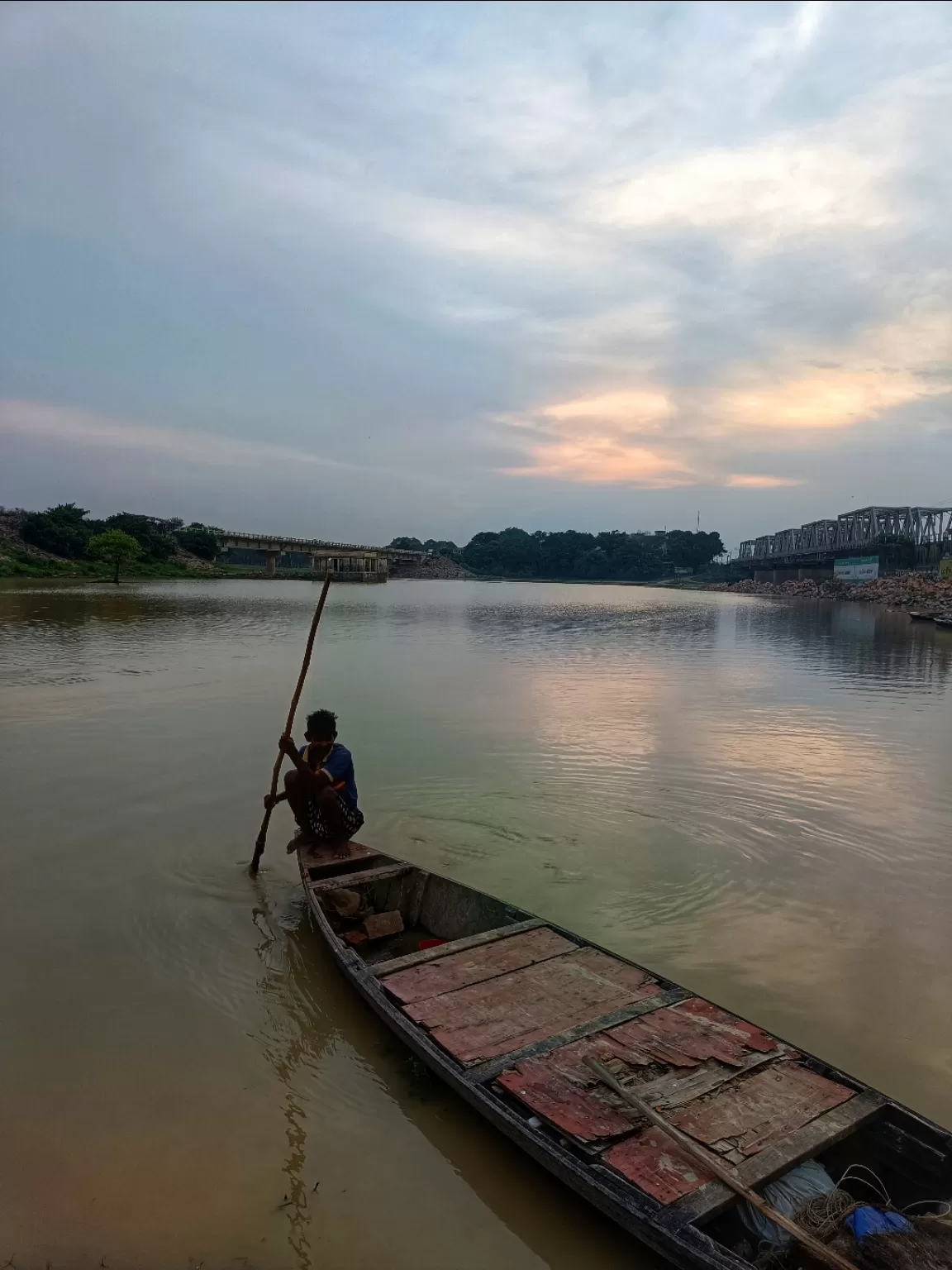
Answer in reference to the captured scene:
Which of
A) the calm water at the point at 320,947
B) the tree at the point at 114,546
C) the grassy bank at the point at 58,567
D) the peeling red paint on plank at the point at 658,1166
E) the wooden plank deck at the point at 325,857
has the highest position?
the tree at the point at 114,546

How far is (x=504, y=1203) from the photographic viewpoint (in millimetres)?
4055

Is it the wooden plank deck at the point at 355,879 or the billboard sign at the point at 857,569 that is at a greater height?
the billboard sign at the point at 857,569

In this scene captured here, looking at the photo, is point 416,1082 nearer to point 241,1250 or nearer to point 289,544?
point 241,1250

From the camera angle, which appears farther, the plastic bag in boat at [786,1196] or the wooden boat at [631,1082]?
the wooden boat at [631,1082]

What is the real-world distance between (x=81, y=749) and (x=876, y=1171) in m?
12.0

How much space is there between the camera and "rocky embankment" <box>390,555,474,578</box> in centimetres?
13550

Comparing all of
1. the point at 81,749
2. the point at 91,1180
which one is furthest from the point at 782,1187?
the point at 81,749

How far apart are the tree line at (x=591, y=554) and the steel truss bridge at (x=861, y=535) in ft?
74.4

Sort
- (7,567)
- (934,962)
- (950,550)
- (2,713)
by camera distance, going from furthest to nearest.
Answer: (950,550), (7,567), (2,713), (934,962)

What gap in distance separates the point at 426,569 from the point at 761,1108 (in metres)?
134

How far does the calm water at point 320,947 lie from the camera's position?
4023 millimetres

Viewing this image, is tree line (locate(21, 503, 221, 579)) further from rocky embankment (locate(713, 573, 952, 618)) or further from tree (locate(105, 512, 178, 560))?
rocky embankment (locate(713, 573, 952, 618))

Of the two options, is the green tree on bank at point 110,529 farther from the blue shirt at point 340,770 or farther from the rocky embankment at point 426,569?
the blue shirt at point 340,770

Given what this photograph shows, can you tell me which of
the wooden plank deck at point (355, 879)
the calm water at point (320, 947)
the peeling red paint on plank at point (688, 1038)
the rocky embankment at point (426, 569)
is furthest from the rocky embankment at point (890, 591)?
the rocky embankment at point (426, 569)
